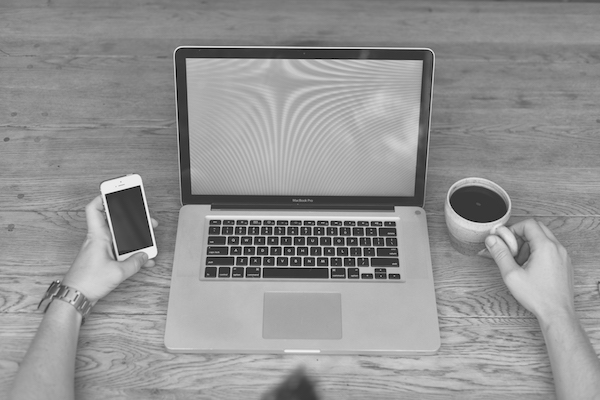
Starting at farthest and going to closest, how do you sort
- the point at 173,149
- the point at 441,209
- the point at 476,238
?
the point at 173,149 → the point at 441,209 → the point at 476,238

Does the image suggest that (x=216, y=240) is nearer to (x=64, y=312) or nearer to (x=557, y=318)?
(x=64, y=312)

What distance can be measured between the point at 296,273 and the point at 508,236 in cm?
37

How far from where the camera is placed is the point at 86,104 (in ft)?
4.38

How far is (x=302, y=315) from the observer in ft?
3.24

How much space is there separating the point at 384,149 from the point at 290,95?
203 millimetres

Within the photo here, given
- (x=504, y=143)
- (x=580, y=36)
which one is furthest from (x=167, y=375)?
(x=580, y=36)

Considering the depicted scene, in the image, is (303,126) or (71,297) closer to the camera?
(71,297)

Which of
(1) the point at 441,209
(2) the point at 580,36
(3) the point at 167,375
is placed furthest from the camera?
(2) the point at 580,36

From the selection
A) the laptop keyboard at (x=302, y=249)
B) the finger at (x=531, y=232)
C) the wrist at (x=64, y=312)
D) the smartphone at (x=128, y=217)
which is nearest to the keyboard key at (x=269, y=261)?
the laptop keyboard at (x=302, y=249)

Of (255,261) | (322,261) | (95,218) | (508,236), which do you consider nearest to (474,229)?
(508,236)

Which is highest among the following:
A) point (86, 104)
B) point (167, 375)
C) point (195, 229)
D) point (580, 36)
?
point (580, 36)

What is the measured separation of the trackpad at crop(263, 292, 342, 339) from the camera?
3.16ft

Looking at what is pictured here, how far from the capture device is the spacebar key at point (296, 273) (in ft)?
3.36

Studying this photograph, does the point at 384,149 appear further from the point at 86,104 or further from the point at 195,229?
the point at 86,104
